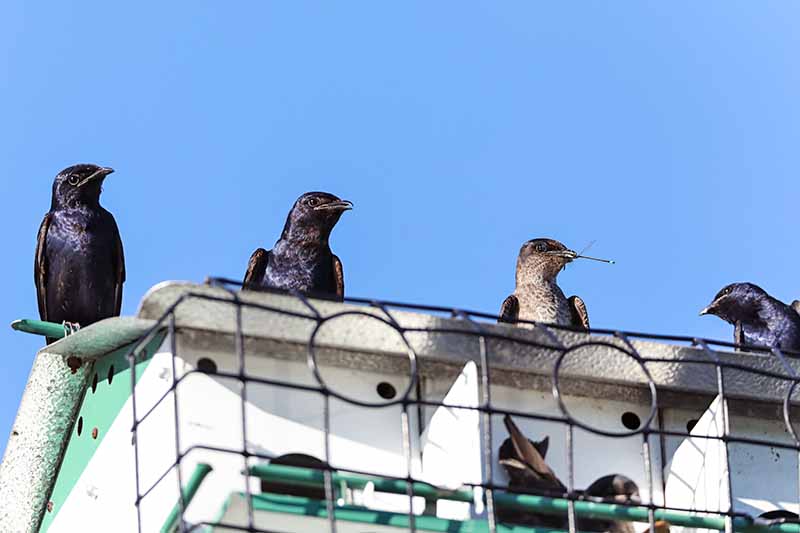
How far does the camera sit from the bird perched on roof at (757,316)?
52.3 ft

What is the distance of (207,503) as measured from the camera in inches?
444

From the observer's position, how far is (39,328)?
13.3 m

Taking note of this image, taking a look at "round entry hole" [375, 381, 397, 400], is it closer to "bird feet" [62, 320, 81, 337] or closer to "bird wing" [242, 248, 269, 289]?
"bird feet" [62, 320, 81, 337]

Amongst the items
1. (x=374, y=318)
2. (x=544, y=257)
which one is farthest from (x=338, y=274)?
(x=374, y=318)

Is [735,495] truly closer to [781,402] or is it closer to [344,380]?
[781,402]

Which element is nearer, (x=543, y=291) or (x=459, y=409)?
(x=459, y=409)

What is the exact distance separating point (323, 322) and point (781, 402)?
109 inches

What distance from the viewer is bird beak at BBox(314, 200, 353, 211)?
1527cm

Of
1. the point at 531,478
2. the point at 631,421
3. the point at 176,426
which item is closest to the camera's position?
the point at 176,426

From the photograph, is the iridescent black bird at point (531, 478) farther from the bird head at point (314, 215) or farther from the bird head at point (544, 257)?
the bird head at point (544, 257)

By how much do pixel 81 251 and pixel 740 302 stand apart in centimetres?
446

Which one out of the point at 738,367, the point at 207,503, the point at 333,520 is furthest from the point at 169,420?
the point at 738,367

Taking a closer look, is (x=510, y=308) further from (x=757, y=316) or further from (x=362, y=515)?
(x=362, y=515)

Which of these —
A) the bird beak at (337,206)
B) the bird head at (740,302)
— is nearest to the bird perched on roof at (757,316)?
the bird head at (740,302)
